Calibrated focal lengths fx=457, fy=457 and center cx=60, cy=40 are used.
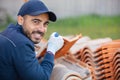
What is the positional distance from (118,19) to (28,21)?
11921 mm

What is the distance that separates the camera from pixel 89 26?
617 inches

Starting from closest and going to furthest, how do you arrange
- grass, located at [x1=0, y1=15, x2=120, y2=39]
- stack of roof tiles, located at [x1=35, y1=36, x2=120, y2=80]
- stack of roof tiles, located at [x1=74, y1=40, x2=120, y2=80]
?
1. stack of roof tiles, located at [x1=35, y1=36, x2=120, y2=80]
2. stack of roof tiles, located at [x1=74, y1=40, x2=120, y2=80]
3. grass, located at [x1=0, y1=15, x2=120, y2=39]

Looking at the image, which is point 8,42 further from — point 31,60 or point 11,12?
point 11,12

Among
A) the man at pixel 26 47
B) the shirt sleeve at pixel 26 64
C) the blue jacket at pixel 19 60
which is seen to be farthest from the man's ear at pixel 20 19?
the shirt sleeve at pixel 26 64

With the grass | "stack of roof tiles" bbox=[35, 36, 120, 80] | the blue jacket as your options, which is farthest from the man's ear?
the grass

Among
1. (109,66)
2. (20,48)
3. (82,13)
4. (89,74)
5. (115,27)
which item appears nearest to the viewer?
(20,48)

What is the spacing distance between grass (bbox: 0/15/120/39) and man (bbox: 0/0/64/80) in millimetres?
8490

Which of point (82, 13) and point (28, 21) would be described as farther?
point (82, 13)

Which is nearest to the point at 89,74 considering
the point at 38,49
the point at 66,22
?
the point at 38,49

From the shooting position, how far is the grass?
1404cm

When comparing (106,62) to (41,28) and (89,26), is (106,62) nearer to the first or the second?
(41,28)

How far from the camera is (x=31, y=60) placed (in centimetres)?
461

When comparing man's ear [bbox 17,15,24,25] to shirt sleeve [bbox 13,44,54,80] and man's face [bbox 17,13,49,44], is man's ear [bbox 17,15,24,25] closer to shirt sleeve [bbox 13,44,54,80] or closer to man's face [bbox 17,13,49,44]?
man's face [bbox 17,13,49,44]

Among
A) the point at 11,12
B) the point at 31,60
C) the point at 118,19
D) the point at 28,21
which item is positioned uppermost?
the point at 118,19
